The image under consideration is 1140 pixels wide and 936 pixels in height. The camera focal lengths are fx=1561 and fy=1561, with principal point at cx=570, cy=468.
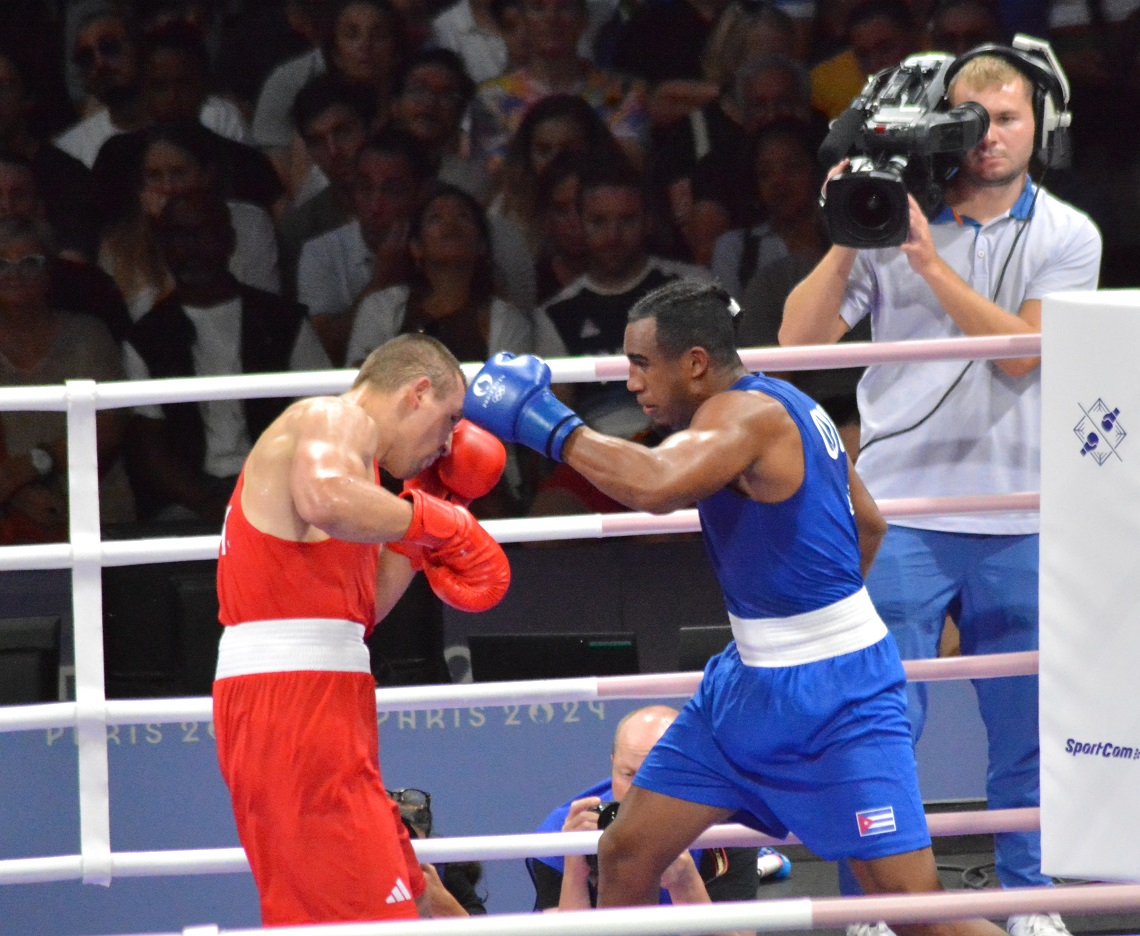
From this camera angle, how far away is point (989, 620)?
314 centimetres

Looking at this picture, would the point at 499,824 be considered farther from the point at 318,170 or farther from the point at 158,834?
the point at 318,170

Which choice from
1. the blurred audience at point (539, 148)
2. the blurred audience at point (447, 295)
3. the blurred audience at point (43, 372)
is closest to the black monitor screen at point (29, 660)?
the blurred audience at point (43, 372)

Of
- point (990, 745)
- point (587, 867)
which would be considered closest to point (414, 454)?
point (587, 867)

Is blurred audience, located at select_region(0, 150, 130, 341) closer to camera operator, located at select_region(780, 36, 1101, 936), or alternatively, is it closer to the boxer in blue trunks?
camera operator, located at select_region(780, 36, 1101, 936)

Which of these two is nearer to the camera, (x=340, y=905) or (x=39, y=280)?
(x=340, y=905)

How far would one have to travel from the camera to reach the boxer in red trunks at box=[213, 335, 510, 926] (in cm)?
267

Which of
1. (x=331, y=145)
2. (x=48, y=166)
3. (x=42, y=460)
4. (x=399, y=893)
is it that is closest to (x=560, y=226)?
(x=331, y=145)

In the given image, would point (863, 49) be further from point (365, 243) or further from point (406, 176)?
point (365, 243)

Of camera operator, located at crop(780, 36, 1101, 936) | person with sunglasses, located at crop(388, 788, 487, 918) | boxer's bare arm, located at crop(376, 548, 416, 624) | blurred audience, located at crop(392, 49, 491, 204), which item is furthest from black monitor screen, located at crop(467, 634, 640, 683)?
blurred audience, located at crop(392, 49, 491, 204)

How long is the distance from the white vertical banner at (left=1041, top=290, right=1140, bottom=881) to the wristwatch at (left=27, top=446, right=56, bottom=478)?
3778 mm

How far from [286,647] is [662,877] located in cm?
93

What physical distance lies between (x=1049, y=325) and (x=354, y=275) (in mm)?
3431

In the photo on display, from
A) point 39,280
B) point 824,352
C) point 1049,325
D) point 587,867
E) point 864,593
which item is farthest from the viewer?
point 39,280

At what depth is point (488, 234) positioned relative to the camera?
552 centimetres
